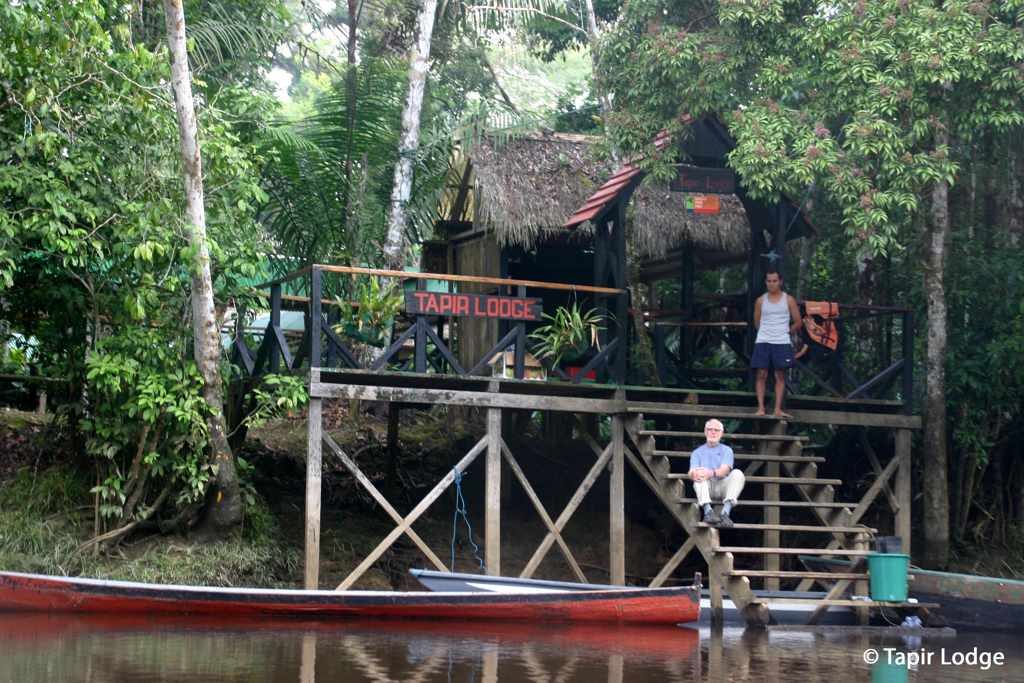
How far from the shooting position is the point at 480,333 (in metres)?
14.7

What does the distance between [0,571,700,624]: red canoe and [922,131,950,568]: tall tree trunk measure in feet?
13.6

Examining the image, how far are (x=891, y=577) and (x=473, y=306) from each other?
13.9ft

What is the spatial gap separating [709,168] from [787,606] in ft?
14.2

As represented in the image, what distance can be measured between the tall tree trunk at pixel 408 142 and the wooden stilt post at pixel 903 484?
5.91m

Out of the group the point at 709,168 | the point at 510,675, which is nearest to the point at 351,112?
the point at 709,168

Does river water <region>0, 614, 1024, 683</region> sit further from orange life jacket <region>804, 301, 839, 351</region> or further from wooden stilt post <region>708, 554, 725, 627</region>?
orange life jacket <region>804, 301, 839, 351</region>

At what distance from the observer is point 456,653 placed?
912 cm

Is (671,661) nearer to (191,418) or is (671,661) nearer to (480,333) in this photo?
(191,418)

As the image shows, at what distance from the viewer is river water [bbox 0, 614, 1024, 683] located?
26.7 ft

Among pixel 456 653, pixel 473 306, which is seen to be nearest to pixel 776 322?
pixel 473 306

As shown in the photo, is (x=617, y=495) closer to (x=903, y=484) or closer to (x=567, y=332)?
(x=567, y=332)

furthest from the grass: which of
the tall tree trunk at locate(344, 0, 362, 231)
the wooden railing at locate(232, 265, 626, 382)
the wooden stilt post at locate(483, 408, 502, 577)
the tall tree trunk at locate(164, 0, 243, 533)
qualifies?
the tall tree trunk at locate(344, 0, 362, 231)

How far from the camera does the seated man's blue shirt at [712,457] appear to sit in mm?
11328

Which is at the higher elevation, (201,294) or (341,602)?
(201,294)
